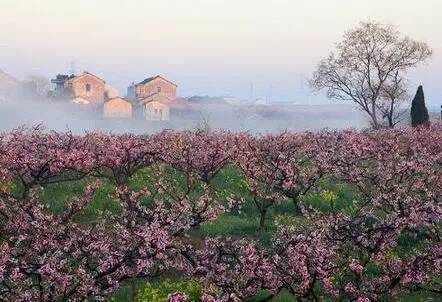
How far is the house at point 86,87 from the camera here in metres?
91.2

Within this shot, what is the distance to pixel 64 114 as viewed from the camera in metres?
84.6

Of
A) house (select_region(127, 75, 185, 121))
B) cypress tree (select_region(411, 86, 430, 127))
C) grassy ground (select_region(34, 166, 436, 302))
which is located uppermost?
house (select_region(127, 75, 185, 121))

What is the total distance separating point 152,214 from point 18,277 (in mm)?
3250

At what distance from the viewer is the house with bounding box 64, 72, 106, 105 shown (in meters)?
91.2

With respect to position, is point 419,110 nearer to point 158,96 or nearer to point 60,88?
point 158,96

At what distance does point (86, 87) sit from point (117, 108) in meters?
8.06

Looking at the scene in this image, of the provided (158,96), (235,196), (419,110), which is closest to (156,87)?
(158,96)

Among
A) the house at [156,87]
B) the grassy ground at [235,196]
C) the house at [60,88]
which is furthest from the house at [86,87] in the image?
the grassy ground at [235,196]

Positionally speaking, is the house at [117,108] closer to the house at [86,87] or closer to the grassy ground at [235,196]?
the house at [86,87]

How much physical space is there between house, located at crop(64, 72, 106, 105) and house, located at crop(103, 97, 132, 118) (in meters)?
4.71

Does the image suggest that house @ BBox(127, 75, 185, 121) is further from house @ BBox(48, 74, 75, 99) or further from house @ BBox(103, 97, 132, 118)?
house @ BBox(48, 74, 75, 99)

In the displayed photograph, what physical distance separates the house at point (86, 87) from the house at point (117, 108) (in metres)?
4.71

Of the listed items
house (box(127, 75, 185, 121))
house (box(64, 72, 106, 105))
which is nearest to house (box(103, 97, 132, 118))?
house (box(127, 75, 185, 121))

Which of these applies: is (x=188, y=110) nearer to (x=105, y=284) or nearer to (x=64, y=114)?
(x=64, y=114)
